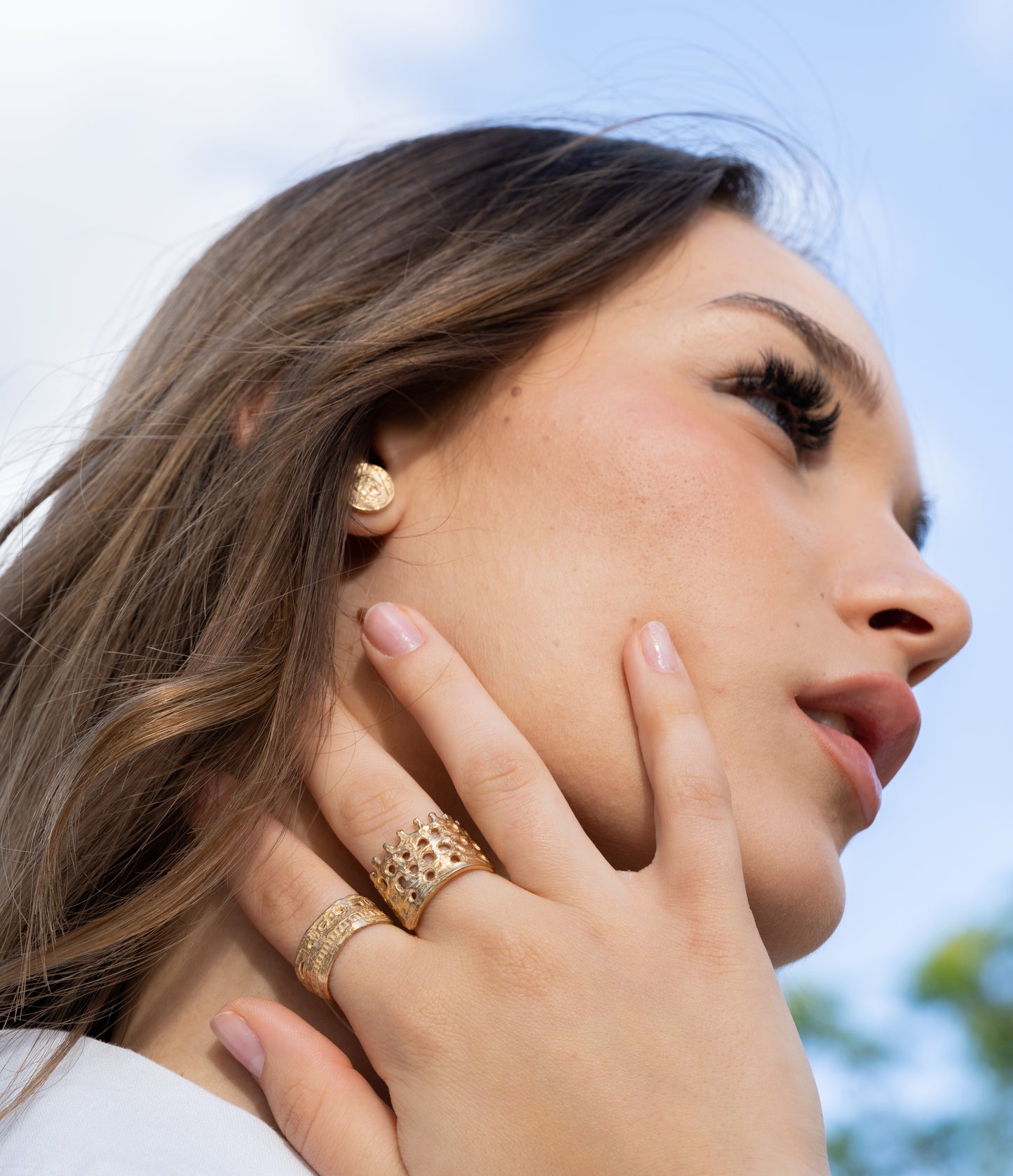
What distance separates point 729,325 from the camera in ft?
6.54

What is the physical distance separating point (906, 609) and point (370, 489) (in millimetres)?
1062

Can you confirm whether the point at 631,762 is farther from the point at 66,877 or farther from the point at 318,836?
the point at 66,877

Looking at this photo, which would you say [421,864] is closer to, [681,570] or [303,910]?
[303,910]

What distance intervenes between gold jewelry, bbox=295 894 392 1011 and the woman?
0.5 inches

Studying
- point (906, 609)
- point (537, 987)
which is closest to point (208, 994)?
point (537, 987)

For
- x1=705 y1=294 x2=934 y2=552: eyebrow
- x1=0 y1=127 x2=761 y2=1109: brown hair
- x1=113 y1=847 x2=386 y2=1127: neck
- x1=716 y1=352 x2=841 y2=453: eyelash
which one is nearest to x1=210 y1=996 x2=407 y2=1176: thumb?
x1=113 y1=847 x2=386 y2=1127: neck

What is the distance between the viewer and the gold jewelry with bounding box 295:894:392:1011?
60.3 inches

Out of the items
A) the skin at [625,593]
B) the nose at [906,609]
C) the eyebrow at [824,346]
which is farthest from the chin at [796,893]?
the eyebrow at [824,346]

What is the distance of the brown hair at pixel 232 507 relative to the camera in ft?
5.38

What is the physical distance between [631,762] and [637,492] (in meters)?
0.47

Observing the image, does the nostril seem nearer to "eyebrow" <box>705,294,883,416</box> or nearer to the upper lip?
the upper lip

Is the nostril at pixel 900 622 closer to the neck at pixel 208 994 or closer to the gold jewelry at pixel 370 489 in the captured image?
the gold jewelry at pixel 370 489

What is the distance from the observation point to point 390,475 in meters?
1.97

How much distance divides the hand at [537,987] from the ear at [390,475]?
28 centimetres
